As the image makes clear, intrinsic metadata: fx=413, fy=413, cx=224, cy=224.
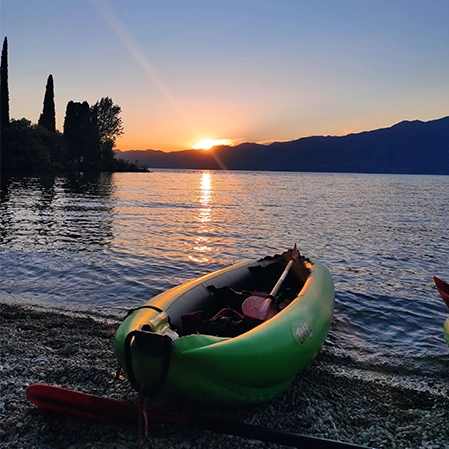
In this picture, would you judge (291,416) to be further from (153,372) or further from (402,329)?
(402,329)

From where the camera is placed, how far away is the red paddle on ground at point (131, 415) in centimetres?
309

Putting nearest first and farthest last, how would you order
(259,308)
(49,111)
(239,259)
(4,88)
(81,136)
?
1. (259,308)
2. (239,259)
3. (4,88)
4. (49,111)
5. (81,136)

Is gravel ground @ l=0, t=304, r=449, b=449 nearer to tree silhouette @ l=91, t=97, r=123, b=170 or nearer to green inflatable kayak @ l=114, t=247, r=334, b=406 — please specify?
green inflatable kayak @ l=114, t=247, r=334, b=406

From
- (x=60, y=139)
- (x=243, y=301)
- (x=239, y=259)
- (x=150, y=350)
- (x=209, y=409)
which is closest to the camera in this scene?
(x=150, y=350)

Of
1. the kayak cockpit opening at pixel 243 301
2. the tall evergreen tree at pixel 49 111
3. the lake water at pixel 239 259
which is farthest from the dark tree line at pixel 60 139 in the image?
the kayak cockpit opening at pixel 243 301

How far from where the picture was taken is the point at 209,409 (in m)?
3.69

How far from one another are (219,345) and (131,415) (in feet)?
2.99

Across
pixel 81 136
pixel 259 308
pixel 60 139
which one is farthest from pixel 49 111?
pixel 259 308

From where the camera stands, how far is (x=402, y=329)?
21.5 feet

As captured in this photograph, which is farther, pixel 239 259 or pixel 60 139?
pixel 60 139

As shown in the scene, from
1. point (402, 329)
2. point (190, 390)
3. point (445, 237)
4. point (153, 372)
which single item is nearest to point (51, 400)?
point (153, 372)

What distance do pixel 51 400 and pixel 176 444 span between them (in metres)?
1.12

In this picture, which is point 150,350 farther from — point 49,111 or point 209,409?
point 49,111

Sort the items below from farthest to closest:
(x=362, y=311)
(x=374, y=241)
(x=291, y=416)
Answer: (x=374, y=241)
(x=362, y=311)
(x=291, y=416)
